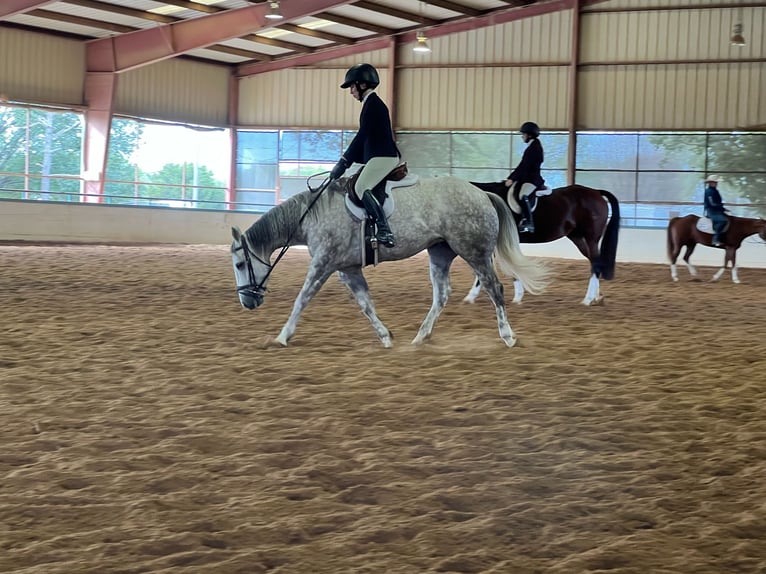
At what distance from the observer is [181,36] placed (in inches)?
920

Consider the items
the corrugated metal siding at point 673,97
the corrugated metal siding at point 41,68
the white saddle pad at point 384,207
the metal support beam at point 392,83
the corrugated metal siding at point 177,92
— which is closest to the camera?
the white saddle pad at point 384,207

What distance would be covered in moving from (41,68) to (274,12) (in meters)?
7.14

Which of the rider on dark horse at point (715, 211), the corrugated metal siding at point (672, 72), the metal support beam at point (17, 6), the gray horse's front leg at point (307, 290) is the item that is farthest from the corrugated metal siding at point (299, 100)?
the gray horse's front leg at point (307, 290)

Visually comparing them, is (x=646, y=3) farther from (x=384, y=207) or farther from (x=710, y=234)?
(x=384, y=207)

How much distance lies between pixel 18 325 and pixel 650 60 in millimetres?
19711

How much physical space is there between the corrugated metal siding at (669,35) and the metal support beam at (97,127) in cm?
1236

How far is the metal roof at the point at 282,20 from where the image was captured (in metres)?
22.0

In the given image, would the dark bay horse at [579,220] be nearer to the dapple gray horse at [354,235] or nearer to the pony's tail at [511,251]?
the pony's tail at [511,251]

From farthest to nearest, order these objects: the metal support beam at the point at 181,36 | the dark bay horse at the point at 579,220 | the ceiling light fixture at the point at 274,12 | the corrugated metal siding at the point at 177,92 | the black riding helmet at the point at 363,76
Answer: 1. the corrugated metal siding at the point at 177,92
2. the metal support beam at the point at 181,36
3. the ceiling light fixture at the point at 274,12
4. the dark bay horse at the point at 579,220
5. the black riding helmet at the point at 363,76

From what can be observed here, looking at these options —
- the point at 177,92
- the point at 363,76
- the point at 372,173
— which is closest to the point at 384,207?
the point at 372,173

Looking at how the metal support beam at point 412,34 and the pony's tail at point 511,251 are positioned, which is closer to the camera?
the pony's tail at point 511,251

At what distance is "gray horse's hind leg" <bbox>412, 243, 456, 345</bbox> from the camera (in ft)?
24.7

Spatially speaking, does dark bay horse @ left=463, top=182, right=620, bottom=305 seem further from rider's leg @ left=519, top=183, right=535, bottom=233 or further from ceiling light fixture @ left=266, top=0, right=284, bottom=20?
ceiling light fixture @ left=266, top=0, right=284, bottom=20

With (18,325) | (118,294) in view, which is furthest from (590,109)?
(18,325)
